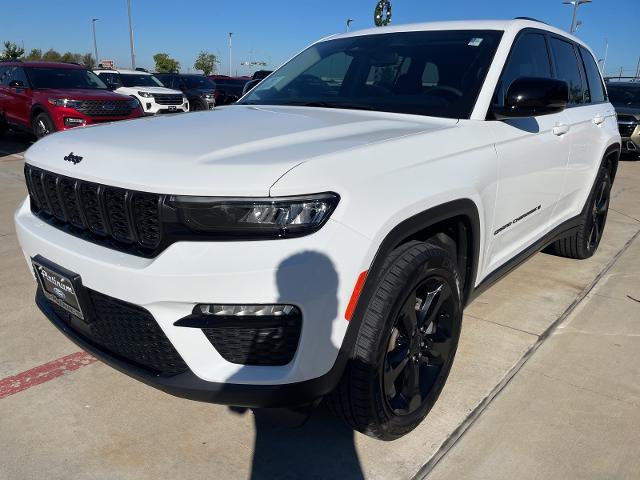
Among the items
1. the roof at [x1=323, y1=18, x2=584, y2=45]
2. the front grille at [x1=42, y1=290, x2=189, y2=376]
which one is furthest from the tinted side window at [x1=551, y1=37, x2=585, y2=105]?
the front grille at [x1=42, y1=290, x2=189, y2=376]

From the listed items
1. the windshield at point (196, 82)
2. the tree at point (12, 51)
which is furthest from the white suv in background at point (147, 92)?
the tree at point (12, 51)

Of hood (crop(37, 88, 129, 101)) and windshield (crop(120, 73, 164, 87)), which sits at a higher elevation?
hood (crop(37, 88, 129, 101))

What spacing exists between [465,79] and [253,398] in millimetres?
1990

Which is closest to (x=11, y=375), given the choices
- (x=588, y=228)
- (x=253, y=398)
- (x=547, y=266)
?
(x=253, y=398)

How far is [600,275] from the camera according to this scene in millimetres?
4547

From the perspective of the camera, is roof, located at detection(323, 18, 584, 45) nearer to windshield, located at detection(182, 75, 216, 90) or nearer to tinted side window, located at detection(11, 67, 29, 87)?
tinted side window, located at detection(11, 67, 29, 87)

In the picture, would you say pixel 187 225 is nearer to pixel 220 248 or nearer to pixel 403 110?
pixel 220 248

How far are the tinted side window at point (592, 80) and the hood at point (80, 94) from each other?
852cm

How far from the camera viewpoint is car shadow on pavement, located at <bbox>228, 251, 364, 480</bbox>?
1747mm

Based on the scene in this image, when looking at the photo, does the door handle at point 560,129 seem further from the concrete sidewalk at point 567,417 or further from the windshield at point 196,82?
the windshield at point 196,82

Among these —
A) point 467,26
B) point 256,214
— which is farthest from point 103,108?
point 256,214

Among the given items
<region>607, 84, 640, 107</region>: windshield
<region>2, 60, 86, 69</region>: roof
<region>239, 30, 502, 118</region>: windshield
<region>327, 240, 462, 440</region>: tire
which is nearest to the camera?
<region>327, 240, 462, 440</region>: tire

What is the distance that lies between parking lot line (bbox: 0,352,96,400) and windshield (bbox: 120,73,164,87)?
15.1m

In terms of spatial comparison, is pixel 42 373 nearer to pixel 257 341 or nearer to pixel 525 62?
pixel 257 341
